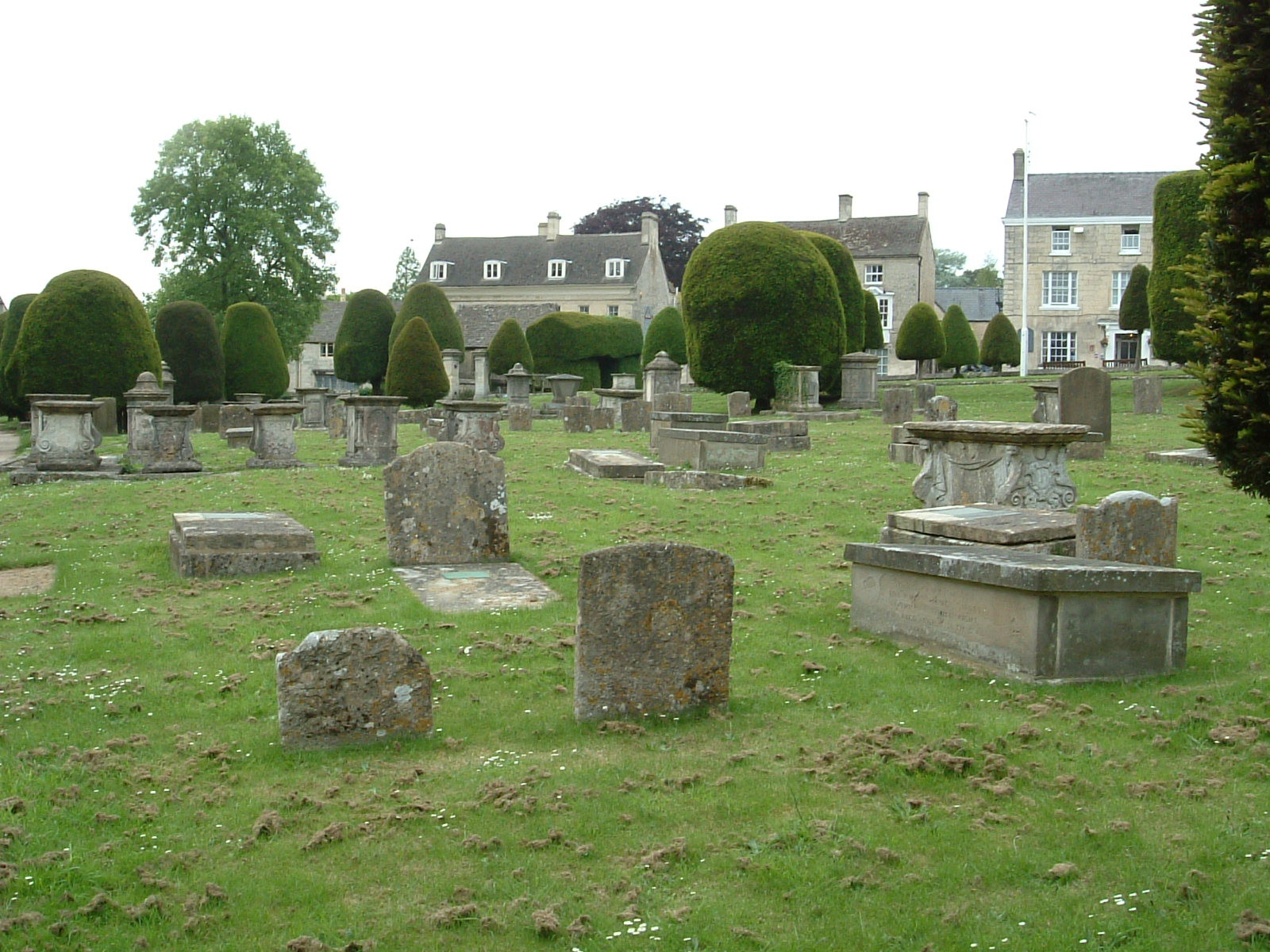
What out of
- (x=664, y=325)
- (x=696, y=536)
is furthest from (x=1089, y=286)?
(x=696, y=536)

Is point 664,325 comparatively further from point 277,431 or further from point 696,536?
point 696,536

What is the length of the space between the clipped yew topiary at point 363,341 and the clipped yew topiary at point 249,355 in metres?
6.99

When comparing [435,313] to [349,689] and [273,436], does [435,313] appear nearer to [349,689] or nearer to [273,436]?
[273,436]

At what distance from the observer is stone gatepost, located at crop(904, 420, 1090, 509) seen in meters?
11.8

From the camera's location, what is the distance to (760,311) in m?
29.7

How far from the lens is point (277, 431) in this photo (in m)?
20.5

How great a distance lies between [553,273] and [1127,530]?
2538 inches

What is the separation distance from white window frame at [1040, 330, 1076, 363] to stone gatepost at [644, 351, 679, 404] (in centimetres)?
3210

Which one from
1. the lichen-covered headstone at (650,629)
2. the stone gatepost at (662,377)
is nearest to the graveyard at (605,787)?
the lichen-covered headstone at (650,629)

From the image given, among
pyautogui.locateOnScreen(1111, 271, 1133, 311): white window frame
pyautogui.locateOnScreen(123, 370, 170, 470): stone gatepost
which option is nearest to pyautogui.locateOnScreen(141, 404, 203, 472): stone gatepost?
pyautogui.locateOnScreen(123, 370, 170, 470): stone gatepost

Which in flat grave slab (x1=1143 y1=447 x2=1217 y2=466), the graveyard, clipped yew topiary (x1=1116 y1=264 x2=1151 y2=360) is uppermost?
clipped yew topiary (x1=1116 y1=264 x2=1151 y2=360)

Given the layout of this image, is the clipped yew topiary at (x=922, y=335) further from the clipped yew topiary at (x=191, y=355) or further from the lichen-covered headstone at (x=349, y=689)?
the lichen-covered headstone at (x=349, y=689)

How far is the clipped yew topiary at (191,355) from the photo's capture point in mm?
34344

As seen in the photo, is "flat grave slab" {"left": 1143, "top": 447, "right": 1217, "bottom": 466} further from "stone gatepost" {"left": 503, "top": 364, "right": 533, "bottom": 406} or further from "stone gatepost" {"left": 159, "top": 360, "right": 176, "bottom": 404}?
"stone gatepost" {"left": 159, "top": 360, "right": 176, "bottom": 404}
